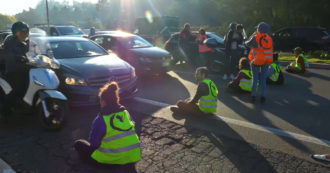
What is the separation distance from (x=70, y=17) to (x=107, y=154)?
129 m

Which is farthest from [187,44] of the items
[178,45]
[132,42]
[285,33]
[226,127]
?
[285,33]

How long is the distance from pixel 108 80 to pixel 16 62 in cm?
174

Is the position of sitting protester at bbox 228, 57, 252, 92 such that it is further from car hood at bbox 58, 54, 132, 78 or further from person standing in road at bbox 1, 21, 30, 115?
person standing in road at bbox 1, 21, 30, 115

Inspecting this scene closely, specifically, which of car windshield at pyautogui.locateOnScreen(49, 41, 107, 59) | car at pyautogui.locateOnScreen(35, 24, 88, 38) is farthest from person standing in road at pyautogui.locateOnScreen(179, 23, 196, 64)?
car at pyautogui.locateOnScreen(35, 24, 88, 38)

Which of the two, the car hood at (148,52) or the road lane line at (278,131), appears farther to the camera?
the car hood at (148,52)

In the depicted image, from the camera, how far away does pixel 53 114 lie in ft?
15.5

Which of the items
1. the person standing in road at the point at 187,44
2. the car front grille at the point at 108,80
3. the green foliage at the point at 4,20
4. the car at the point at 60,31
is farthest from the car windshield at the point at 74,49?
the green foliage at the point at 4,20

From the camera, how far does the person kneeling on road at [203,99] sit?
5.39 meters

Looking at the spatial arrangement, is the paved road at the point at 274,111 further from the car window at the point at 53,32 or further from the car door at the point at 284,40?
the car window at the point at 53,32

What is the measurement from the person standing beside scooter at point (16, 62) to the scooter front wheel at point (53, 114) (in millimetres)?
614

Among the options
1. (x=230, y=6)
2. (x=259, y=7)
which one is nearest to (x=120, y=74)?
(x=259, y=7)

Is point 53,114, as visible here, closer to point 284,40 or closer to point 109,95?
point 109,95

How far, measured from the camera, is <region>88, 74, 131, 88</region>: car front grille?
18.8 ft

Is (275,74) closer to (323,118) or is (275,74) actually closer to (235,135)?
(323,118)
